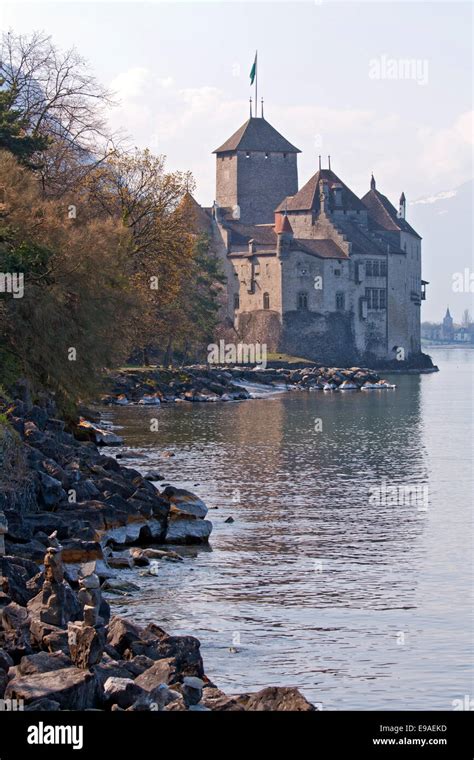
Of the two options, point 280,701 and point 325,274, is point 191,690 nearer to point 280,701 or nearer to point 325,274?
point 280,701

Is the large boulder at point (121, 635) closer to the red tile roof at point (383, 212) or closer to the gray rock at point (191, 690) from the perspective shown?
the gray rock at point (191, 690)

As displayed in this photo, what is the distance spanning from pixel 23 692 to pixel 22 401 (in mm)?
19044

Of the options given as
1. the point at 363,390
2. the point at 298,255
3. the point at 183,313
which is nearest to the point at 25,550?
the point at 183,313

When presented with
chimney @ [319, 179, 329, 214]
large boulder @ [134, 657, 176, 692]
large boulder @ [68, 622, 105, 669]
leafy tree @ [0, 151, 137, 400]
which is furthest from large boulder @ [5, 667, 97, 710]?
chimney @ [319, 179, 329, 214]

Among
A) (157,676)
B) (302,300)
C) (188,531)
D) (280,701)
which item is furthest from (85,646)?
(302,300)

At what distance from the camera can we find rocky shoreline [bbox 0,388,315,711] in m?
13.4

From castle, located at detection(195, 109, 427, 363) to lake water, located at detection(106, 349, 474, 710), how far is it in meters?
58.8

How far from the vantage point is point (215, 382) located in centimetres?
7269

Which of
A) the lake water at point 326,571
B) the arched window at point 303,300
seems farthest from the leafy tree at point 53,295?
the arched window at point 303,300

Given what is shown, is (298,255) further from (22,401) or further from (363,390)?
(22,401)

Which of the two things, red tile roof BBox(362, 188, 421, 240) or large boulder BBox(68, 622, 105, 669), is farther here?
red tile roof BBox(362, 188, 421, 240)

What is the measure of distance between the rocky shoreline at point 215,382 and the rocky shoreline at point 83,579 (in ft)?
73.0

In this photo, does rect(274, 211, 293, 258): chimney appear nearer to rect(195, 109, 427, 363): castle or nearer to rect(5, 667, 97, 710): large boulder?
rect(195, 109, 427, 363): castle
